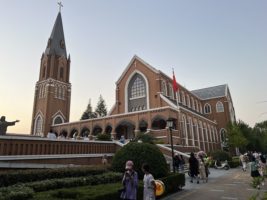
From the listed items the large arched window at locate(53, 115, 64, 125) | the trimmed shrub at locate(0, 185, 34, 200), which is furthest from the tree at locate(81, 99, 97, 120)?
the trimmed shrub at locate(0, 185, 34, 200)

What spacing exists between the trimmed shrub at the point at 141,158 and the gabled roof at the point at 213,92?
53.6 meters

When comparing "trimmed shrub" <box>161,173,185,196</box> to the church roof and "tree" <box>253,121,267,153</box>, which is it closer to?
the church roof

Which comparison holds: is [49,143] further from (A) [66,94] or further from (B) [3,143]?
(A) [66,94]

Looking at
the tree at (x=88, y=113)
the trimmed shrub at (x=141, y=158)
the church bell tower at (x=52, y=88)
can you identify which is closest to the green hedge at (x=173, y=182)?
the trimmed shrub at (x=141, y=158)

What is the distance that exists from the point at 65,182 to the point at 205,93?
61430 mm

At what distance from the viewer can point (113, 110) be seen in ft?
149

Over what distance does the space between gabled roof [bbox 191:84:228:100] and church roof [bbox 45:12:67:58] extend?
127ft

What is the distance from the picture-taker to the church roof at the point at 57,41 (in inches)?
2107

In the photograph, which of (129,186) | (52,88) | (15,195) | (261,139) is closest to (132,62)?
(52,88)

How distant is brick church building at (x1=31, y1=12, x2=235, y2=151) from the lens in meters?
34.9

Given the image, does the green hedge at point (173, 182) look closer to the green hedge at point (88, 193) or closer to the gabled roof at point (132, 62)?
the green hedge at point (88, 193)

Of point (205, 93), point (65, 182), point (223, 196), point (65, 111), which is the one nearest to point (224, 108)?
point (205, 93)

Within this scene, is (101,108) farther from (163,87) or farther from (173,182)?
(173,182)

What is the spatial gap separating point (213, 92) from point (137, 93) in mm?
30122
